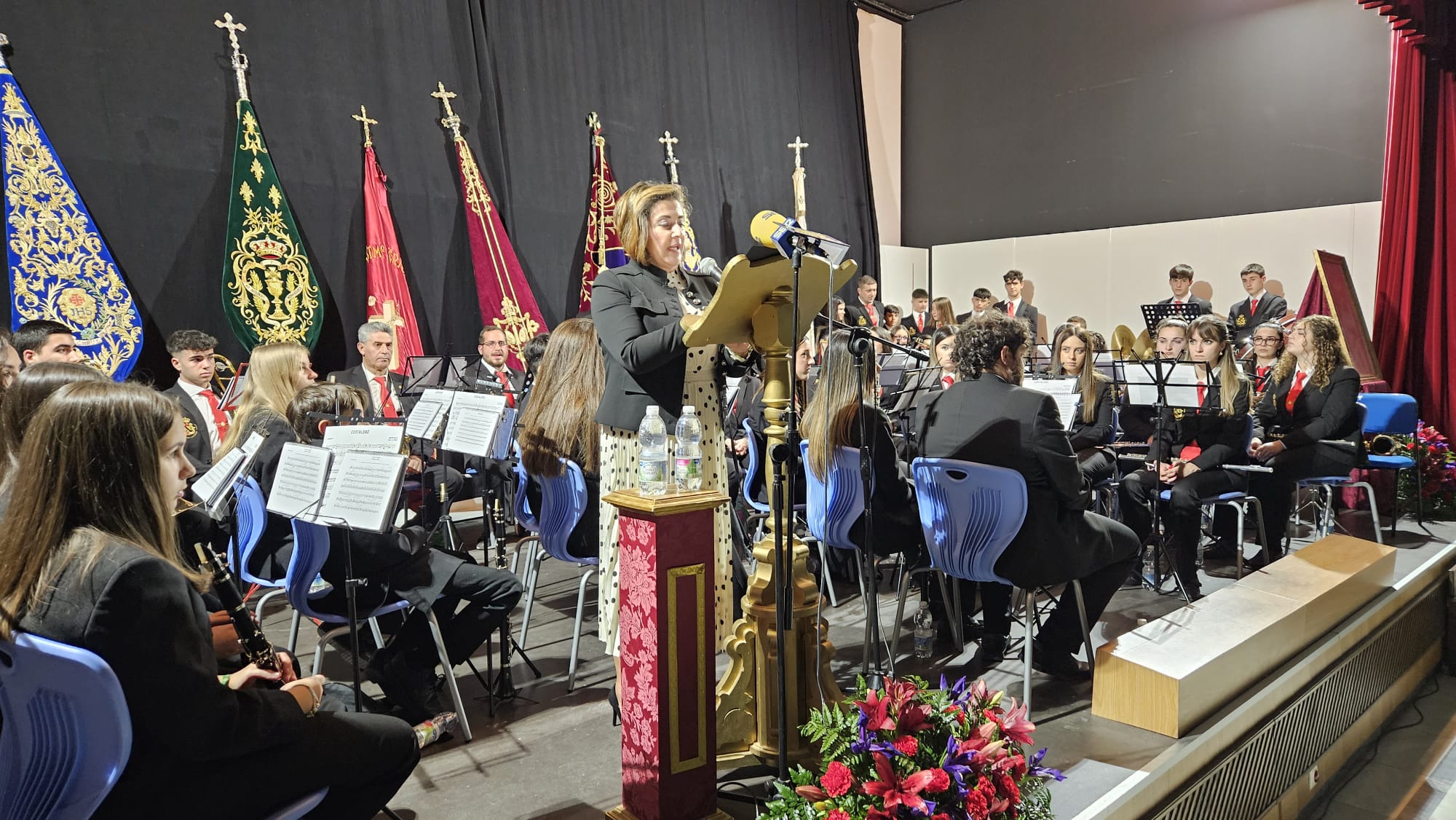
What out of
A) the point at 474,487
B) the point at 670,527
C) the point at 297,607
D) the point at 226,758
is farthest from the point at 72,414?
the point at 474,487

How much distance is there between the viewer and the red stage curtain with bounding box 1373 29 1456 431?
233 inches

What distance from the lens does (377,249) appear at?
6.47 meters

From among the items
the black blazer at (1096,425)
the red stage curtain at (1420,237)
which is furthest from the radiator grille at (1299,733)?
the red stage curtain at (1420,237)

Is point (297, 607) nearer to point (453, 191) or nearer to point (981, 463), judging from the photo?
point (981, 463)

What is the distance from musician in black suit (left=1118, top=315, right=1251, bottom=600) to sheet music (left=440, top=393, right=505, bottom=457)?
9.76ft

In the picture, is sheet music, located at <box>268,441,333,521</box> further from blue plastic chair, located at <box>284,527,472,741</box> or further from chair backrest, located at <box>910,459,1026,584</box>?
chair backrest, located at <box>910,459,1026,584</box>

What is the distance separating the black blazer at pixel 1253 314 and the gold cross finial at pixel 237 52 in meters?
7.82

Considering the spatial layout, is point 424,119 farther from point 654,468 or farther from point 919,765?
point 919,765

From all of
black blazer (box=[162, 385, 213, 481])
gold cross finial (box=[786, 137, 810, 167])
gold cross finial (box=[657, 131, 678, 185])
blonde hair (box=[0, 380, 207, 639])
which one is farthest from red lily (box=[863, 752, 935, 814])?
gold cross finial (box=[786, 137, 810, 167])

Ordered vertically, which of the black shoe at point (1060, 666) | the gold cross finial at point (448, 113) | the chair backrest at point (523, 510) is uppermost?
the gold cross finial at point (448, 113)

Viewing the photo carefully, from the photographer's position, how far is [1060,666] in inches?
123

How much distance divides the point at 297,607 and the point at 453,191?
16.9ft

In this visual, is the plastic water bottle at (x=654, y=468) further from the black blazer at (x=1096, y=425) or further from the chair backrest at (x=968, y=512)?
the black blazer at (x=1096, y=425)

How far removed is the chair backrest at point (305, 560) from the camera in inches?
100
